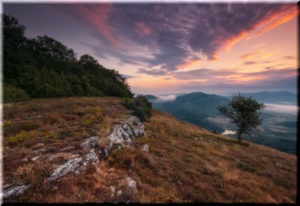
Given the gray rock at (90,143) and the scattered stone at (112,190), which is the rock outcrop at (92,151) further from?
the scattered stone at (112,190)

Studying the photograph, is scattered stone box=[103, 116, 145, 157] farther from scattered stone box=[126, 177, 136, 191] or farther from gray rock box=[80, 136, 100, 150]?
scattered stone box=[126, 177, 136, 191]

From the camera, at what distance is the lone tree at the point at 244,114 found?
18.5 meters

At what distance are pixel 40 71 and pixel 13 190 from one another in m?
33.2

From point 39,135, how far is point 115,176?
18.3 feet

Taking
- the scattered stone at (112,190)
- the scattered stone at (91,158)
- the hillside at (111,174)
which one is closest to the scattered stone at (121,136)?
the hillside at (111,174)

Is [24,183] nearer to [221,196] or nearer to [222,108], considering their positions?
[221,196]

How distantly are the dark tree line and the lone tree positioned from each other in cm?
3189

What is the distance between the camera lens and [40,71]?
28.0 m

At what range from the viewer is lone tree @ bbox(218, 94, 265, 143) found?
18.5m

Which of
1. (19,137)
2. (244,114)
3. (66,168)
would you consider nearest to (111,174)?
(66,168)

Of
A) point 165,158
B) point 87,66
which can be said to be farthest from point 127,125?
point 87,66

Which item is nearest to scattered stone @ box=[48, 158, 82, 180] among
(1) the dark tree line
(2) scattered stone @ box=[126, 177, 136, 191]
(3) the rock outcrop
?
(3) the rock outcrop

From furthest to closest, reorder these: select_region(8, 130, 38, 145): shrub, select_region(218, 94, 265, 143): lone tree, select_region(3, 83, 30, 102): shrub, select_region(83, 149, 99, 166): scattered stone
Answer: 1. select_region(3, 83, 30, 102): shrub
2. select_region(218, 94, 265, 143): lone tree
3. select_region(8, 130, 38, 145): shrub
4. select_region(83, 149, 99, 166): scattered stone

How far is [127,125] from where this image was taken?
472 inches
